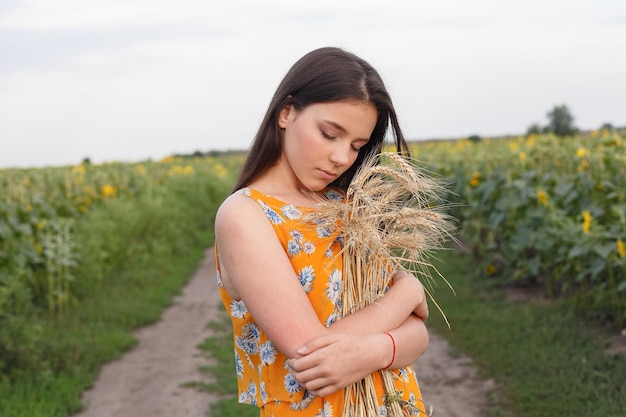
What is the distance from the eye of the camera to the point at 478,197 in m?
8.79

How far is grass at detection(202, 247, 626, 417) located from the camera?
4.41 metres

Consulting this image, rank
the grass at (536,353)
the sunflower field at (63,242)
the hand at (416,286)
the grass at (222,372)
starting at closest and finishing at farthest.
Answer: the hand at (416,286) → the grass at (536,353) → the grass at (222,372) → the sunflower field at (63,242)

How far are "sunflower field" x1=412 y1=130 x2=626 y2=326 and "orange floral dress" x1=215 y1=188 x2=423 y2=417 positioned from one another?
9.74 feet

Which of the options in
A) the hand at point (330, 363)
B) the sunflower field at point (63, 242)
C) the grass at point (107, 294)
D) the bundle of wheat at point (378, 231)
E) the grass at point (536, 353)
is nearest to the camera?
the hand at point (330, 363)

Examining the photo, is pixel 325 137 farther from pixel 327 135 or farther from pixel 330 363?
pixel 330 363

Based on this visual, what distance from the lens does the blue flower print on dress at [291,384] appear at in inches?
68.9

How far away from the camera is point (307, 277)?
1.74 metres

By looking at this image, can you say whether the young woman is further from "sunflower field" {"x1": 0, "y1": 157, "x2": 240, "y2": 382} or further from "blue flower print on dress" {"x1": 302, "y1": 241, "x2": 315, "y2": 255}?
"sunflower field" {"x1": 0, "y1": 157, "x2": 240, "y2": 382}

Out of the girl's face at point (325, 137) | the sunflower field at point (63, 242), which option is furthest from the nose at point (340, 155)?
the sunflower field at point (63, 242)

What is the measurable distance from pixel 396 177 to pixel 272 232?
12.6 inches

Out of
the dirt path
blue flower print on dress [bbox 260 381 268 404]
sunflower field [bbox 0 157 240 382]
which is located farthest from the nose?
sunflower field [bbox 0 157 240 382]

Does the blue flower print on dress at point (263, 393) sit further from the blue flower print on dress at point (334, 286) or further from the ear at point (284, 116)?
the ear at point (284, 116)

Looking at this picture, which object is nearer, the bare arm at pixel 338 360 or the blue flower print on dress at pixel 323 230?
the bare arm at pixel 338 360

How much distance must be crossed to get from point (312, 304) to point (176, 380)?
4016 mm
